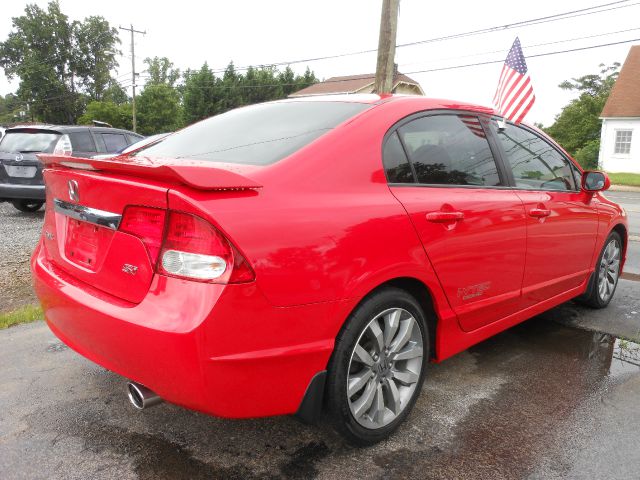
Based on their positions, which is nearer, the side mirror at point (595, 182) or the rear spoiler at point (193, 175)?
the rear spoiler at point (193, 175)

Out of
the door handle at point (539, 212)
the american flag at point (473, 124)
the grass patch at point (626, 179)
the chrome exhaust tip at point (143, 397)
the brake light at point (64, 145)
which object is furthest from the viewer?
the grass patch at point (626, 179)

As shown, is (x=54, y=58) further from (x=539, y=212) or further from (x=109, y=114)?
(x=539, y=212)

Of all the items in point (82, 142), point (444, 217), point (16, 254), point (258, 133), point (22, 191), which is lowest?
point (16, 254)

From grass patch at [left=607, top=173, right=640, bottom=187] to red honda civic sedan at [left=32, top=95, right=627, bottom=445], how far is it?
23623 millimetres

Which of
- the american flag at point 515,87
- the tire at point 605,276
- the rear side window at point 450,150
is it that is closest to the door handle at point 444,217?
the rear side window at point 450,150

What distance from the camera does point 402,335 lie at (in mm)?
2500

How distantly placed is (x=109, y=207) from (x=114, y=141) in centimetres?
954

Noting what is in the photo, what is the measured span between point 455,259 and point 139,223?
1518 millimetres

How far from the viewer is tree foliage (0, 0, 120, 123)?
5706cm

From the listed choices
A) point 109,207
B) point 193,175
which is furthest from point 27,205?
point 193,175

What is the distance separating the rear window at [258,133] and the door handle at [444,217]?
62cm

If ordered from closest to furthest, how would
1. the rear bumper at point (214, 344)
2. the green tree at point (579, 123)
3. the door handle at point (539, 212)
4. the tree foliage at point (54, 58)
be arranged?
the rear bumper at point (214, 344), the door handle at point (539, 212), the green tree at point (579, 123), the tree foliage at point (54, 58)

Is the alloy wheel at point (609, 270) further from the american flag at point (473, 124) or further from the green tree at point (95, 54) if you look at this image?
the green tree at point (95, 54)

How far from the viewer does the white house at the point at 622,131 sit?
2836 centimetres
